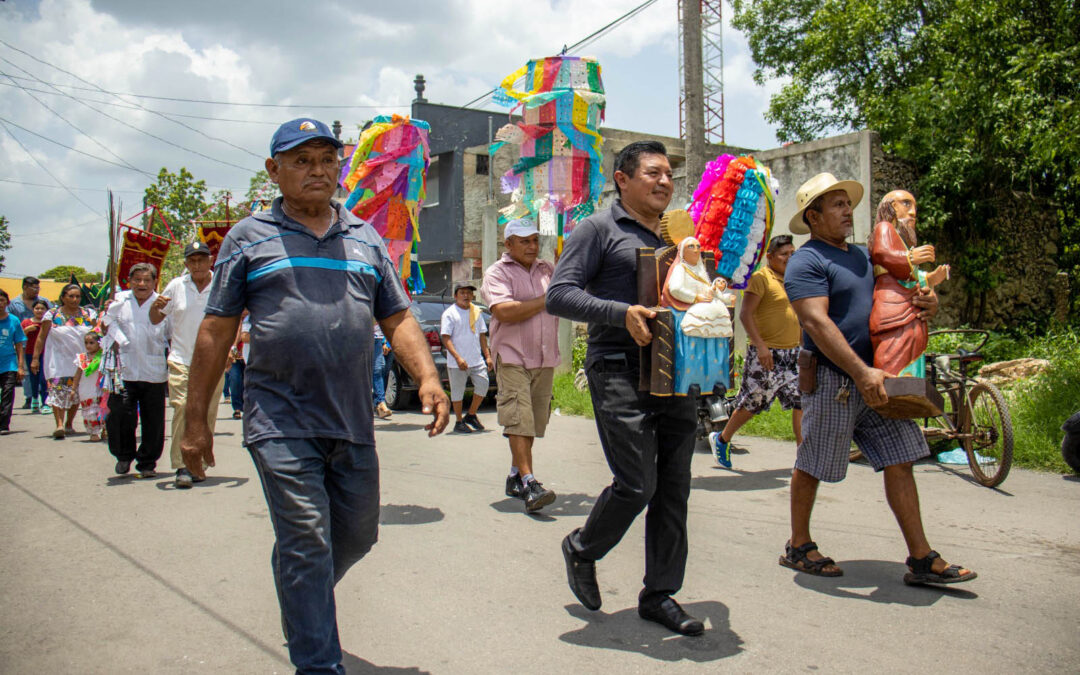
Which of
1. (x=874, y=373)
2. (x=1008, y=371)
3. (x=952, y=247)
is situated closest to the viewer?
(x=874, y=373)

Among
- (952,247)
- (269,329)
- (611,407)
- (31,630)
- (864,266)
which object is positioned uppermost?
(952,247)

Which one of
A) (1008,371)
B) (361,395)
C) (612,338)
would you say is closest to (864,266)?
(612,338)

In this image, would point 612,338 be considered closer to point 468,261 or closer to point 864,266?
point 864,266

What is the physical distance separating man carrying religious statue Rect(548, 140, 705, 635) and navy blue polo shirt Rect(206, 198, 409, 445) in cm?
98

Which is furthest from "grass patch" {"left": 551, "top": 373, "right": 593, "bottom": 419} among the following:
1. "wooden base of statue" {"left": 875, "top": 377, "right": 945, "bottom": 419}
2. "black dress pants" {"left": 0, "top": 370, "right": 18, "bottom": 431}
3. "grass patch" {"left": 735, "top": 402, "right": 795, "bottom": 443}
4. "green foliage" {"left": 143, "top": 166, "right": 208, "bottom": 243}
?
"green foliage" {"left": 143, "top": 166, "right": 208, "bottom": 243}

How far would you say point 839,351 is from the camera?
4.02 metres

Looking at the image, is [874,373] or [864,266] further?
[864,266]

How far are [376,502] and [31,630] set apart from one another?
1935 mm

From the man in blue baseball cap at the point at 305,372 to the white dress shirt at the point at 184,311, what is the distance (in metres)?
4.33

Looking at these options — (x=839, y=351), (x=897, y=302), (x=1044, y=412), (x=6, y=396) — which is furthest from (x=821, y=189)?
(x=6, y=396)

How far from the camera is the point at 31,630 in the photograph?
12.5 ft

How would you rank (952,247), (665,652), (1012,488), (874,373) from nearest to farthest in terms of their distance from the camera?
(665,652) → (874,373) → (1012,488) → (952,247)

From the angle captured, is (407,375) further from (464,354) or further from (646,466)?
(646,466)

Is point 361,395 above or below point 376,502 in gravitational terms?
above
